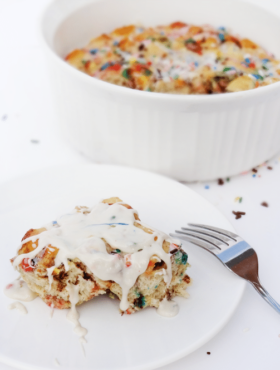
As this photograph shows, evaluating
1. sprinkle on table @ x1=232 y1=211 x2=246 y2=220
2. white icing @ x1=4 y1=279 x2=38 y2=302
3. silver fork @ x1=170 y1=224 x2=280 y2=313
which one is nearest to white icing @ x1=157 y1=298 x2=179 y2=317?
silver fork @ x1=170 y1=224 x2=280 y2=313

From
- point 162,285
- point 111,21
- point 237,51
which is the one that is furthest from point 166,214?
point 111,21

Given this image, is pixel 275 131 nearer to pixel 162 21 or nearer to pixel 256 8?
pixel 256 8

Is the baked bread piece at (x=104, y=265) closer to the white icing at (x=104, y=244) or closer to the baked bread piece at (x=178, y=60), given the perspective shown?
the white icing at (x=104, y=244)

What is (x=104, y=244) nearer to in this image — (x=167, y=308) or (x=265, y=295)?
(x=167, y=308)

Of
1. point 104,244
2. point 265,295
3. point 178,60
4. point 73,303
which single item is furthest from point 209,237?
point 178,60

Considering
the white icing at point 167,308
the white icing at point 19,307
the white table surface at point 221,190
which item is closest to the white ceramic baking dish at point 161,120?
the white table surface at point 221,190
